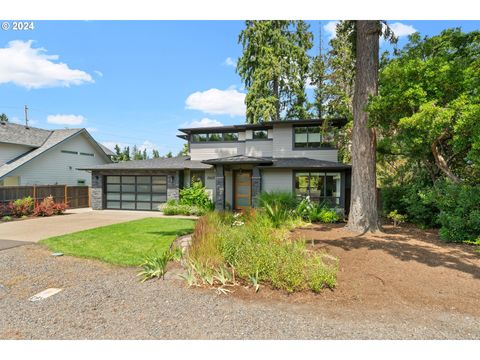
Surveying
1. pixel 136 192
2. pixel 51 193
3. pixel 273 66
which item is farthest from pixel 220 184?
pixel 273 66

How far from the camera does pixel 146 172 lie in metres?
16.6

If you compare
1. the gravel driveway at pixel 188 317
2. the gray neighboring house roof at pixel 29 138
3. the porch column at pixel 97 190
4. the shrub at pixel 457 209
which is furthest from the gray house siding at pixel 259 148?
the gray neighboring house roof at pixel 29 138

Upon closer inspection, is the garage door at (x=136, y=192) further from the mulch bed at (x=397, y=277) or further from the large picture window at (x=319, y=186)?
the mulch bed at (x=397, y=277)

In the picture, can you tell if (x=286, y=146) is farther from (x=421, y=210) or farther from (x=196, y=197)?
(x=421, y=210)

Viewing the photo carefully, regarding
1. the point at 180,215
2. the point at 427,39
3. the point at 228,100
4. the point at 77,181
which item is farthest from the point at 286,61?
the point at 77,181

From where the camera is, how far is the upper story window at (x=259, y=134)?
1627 centimetres

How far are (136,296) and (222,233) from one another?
235cm

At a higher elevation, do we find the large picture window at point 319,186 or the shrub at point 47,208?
the large picture window at point 319,186

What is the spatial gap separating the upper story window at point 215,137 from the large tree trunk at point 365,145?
928 cm

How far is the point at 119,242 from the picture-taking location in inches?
300

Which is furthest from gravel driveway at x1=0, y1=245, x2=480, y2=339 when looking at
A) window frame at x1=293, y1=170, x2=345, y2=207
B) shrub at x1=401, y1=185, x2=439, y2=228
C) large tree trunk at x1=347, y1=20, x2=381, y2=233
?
window frame at x1=293, y1=170, x2=345, y2=207

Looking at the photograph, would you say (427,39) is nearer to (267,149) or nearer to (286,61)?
(267,149)

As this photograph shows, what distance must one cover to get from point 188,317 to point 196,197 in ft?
40.3

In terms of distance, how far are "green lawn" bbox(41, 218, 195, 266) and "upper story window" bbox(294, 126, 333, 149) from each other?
8785 mm
